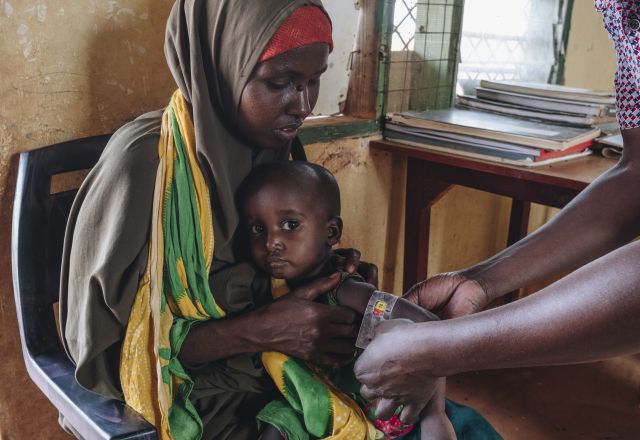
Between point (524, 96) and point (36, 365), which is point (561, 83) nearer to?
point (524, 96)

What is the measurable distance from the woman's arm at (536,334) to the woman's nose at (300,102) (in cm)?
53

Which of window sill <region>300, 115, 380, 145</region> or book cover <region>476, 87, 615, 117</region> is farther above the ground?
book cover <region>476, 87, 615, 117</region>

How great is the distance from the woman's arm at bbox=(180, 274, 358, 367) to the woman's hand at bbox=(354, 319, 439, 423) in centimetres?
17

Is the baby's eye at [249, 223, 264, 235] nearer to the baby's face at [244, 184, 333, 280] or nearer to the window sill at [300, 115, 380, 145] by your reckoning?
the baby's face at [244, 184, 333, 280]

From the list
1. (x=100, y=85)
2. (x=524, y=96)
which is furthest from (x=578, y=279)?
(x=524, y=96)

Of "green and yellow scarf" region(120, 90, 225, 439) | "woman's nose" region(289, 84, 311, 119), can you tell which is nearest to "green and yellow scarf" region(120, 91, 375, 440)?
"green and yellow scarf" region(120, 90, 225, 439)

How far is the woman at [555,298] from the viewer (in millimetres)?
898

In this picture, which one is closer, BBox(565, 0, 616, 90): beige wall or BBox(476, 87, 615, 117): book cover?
BBox(476, 87, 615, 117): book cover

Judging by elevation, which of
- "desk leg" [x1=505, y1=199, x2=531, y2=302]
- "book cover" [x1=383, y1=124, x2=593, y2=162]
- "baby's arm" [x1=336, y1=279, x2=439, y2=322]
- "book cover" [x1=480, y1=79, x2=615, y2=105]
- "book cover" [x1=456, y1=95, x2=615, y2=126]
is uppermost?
"book cover" [x1=480, y1=79, x2=615, y2=105]

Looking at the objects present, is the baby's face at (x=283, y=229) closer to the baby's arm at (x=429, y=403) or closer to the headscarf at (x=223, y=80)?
the headscarf at (x=223, y=80)

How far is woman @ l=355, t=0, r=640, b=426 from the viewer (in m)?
0.90

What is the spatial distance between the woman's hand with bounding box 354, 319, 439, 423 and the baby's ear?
0.33 m

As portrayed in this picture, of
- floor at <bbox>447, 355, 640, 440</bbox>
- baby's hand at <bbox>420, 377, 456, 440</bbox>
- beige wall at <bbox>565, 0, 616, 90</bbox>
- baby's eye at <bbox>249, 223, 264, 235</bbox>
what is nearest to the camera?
baby's hand at <bbox>420, 377, 456, 440</bbox>

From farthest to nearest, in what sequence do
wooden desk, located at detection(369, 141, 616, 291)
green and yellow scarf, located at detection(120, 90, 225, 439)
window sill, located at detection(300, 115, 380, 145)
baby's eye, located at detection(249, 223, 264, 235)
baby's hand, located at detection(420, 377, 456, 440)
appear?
window sill, located at detection(300, 115, 380, 145), wooden desk, located at detection(369, 141, 616, 291), baby's eye, located at detection(249, 223, 264, 235), baby's hand, located at detection(420, 377, 456, 440), green and yellow scarf, located at detection(120, 90, 225, 439)
